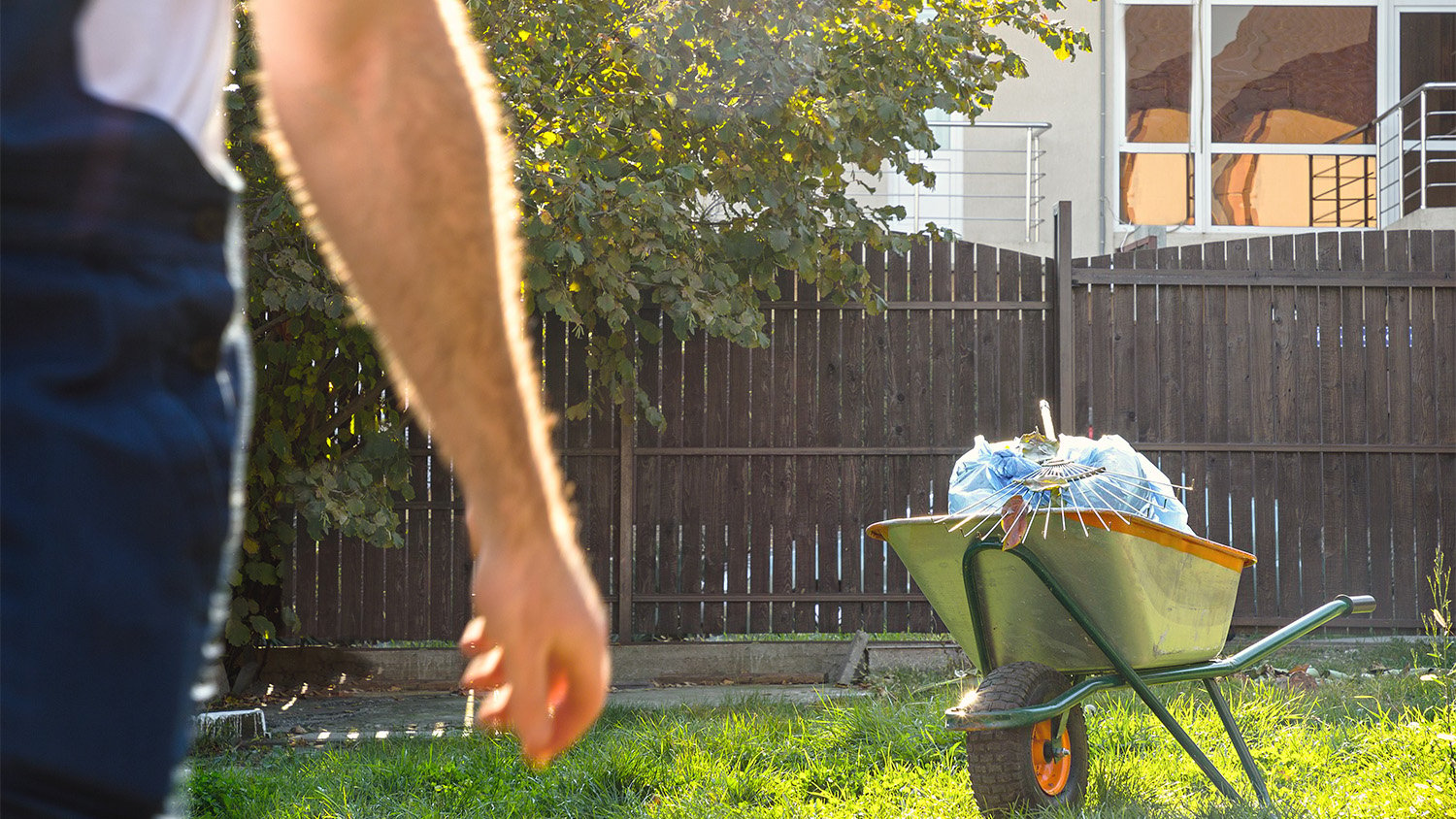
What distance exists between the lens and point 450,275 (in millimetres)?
870

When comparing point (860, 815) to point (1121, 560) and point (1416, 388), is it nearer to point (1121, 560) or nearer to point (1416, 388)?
point (1121, 560)

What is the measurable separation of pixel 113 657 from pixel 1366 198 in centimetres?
1290

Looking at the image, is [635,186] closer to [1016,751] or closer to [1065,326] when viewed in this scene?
[1065,326]

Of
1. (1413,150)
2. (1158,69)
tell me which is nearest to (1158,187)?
(1158,69)

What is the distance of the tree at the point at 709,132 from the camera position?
5.75 meters

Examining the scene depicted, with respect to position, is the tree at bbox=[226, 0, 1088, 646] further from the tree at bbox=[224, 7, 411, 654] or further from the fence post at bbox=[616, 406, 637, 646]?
the fence post at bbox=[616, 406, 637, 646]

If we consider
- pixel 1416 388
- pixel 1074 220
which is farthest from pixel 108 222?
pixel 1074 220

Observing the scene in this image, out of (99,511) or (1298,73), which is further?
(1298,73)

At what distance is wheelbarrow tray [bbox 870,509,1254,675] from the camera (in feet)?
11.7

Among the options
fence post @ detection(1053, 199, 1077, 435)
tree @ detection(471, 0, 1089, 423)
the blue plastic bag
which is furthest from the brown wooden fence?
the blue plastic bag

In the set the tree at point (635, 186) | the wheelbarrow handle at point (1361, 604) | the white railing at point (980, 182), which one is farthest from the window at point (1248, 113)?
the wheelbarrow handle at point (1361, 604)

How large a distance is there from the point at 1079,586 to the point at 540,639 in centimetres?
297

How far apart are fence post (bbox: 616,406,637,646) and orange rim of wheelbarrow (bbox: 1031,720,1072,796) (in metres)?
3.75

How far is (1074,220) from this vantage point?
449 inches
